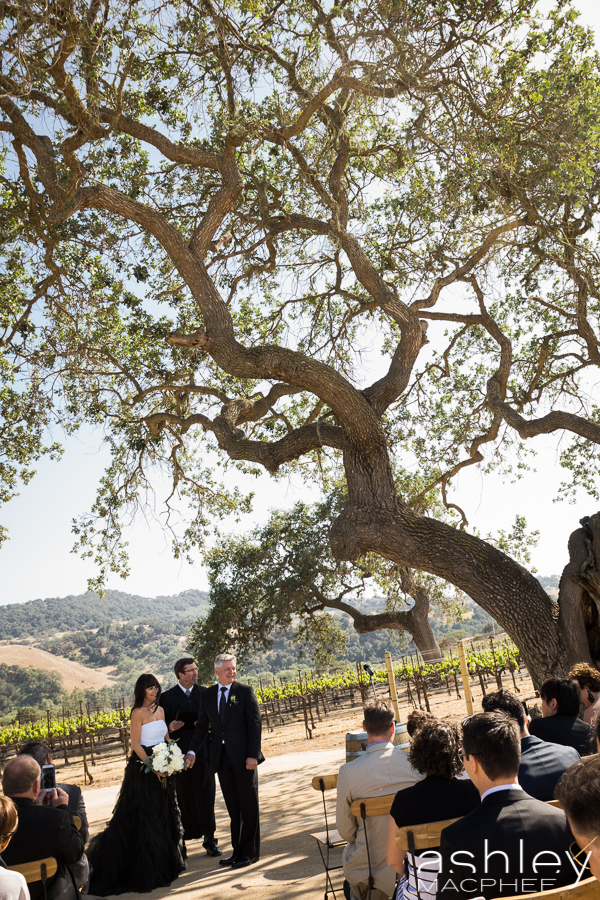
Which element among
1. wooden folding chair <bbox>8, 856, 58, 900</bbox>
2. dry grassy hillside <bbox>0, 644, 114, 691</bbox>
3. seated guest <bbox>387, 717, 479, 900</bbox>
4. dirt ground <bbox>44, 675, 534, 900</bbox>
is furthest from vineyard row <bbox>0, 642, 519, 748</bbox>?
dry grassy hillside <bbox>0, 644, 114, 691</bbox>

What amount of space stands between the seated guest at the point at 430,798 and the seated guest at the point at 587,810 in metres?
1.31

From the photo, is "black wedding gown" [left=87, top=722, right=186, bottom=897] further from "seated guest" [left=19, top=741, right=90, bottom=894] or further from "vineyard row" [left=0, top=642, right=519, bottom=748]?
"vineyard row" [left=0, top=642, right=519, bottom=748]

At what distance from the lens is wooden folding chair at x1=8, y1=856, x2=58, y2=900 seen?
9.54 feet

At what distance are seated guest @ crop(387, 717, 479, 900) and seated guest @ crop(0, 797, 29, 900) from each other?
1.40m

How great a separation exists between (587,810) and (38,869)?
2706 millimetres

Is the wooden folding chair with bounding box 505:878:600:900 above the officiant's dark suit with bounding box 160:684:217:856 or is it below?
above

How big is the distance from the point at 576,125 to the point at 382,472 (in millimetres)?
4374

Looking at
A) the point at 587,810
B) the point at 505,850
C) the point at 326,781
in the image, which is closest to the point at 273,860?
the point at 326,781

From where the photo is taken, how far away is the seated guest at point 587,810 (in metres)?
1.29

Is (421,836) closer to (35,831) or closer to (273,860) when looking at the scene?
(35,831)

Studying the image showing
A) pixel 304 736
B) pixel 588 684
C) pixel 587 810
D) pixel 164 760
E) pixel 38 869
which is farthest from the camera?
pixel 304 736

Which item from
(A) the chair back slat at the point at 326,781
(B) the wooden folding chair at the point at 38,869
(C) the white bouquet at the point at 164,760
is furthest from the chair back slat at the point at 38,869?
(C) the white bouquet at the point at 164,760

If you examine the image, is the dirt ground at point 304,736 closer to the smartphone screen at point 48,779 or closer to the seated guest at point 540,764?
the seated guest at point 540,764

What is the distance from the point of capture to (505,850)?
6.31 ft
